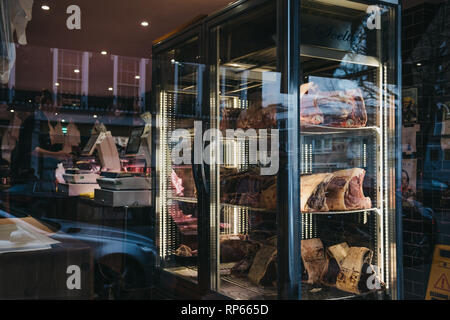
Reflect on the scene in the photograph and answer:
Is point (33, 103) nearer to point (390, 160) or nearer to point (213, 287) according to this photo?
point (213, 287)

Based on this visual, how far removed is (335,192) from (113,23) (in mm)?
1598

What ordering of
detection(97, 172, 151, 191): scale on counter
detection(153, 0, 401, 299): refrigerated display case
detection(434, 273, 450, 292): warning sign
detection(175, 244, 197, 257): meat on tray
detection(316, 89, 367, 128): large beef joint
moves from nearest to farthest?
detection(153, 0, 401, 299): refrigerated display case < detection(97, 172, 151, 191): scale on counter < detection(316, 89, 367, 128): large beef joint < detection(434, 273, 450, 292): warning sign < detection(175, 244, 197, 257): meat on tray

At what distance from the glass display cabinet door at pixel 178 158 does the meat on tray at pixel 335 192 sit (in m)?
0.80

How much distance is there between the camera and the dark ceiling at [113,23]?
2.24 metres

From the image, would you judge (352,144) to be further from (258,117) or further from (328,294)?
(328,294)

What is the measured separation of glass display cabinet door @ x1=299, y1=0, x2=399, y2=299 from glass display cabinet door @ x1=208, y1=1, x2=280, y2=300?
195mm

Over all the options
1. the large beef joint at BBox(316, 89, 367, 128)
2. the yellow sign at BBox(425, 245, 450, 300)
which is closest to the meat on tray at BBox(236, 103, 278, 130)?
the large beef joint at BBox(316, 89, 367, 128)

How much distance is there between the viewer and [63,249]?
202 centimetres

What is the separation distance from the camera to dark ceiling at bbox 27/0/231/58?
2244 mm

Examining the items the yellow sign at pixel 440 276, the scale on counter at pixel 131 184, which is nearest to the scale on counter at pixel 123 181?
the scale on counter at pixel 131 184

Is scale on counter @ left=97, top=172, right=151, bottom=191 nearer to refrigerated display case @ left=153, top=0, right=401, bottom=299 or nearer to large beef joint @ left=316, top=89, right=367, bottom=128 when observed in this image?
refrigerated display case @ left=153, top=0, right=401, bottom=299
